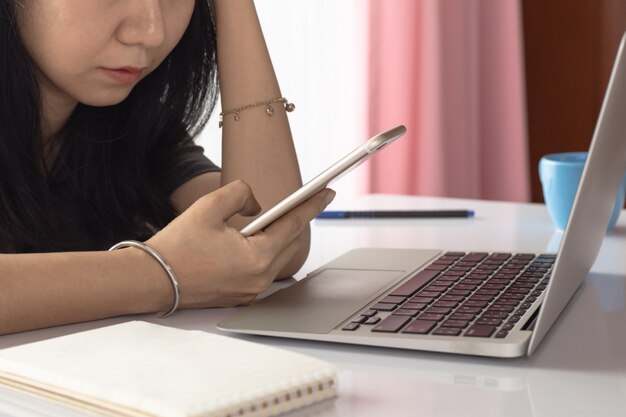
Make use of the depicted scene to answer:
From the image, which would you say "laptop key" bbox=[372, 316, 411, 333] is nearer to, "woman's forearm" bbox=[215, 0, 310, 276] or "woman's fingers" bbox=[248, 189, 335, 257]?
"woman's fingers" bbox=[248, 189, 335, 257]

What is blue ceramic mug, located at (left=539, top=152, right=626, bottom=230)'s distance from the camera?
125cm

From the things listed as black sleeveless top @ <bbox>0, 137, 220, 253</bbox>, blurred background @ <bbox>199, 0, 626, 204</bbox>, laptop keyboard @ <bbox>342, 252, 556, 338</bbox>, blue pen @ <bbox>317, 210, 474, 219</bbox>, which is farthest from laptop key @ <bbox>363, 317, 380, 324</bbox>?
blurred background @ <bbox>199, 0, 626, 204</bbox>

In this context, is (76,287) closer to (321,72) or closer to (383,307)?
(383,307)

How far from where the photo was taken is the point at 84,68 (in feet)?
3.44

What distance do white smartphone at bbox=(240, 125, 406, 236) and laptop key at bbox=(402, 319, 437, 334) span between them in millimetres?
145

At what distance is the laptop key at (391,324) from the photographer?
721 millimetres

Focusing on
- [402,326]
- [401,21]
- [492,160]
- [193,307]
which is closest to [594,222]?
[402,326]

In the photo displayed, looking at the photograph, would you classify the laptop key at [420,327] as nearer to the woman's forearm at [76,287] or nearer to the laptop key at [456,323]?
the laptop key at [456,323]

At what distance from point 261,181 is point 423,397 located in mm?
597

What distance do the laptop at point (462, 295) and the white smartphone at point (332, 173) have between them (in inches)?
2.8

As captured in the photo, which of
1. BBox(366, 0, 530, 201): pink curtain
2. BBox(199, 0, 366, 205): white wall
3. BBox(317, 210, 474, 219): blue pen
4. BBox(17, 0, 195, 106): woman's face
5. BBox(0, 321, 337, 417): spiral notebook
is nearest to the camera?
BBox(0, 321, 337, 417): spiral notebook

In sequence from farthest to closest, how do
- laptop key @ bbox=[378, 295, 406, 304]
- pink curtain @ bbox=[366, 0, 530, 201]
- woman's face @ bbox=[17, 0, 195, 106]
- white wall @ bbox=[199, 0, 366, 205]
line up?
pink curtain @ bbox=[366, 0, 530, 201], white wall @ bbox=[199, 0, 366, 205], woman's face @ bbox=[17, 0, 195, 106], laptop key @ bbox=[378, 295, 406, 304]

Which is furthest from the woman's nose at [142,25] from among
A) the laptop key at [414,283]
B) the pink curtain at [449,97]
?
the pink curtain at [449,97]

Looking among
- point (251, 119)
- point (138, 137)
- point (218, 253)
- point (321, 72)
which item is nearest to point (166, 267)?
point (218, 253)
